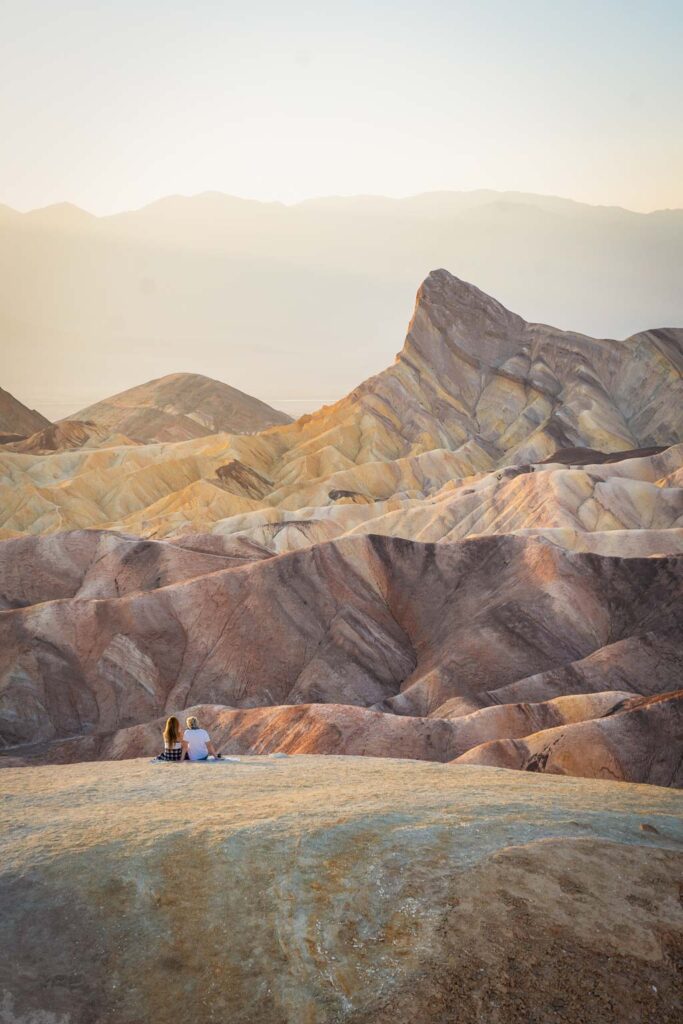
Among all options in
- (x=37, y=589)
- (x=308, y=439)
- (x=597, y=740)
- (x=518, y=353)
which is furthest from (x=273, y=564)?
(x=518, y=353)

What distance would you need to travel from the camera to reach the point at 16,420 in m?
139

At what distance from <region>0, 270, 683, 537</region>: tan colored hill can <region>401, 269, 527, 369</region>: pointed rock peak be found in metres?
0.14

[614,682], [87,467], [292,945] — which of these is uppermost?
[87,467]

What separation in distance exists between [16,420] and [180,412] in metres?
24.3

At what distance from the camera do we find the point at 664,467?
227 feet

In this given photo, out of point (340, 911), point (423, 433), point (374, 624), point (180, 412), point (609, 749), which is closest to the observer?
point (340, 911)

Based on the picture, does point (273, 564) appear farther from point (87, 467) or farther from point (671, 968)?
point (87, 467)

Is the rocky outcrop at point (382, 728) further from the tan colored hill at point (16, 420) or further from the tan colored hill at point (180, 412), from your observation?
the tan colored hill at point (16, 420)

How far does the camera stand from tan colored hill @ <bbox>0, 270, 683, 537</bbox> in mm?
86562

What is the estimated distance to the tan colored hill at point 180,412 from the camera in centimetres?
14012

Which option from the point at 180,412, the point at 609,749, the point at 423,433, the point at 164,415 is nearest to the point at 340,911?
the point at 609,749

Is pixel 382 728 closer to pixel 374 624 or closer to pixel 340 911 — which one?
pixel 374 624

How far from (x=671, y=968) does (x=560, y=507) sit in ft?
168

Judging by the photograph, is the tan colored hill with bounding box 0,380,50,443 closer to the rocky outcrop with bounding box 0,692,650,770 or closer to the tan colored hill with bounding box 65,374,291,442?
the tan colored hill with bounding box 65,374,291,442
